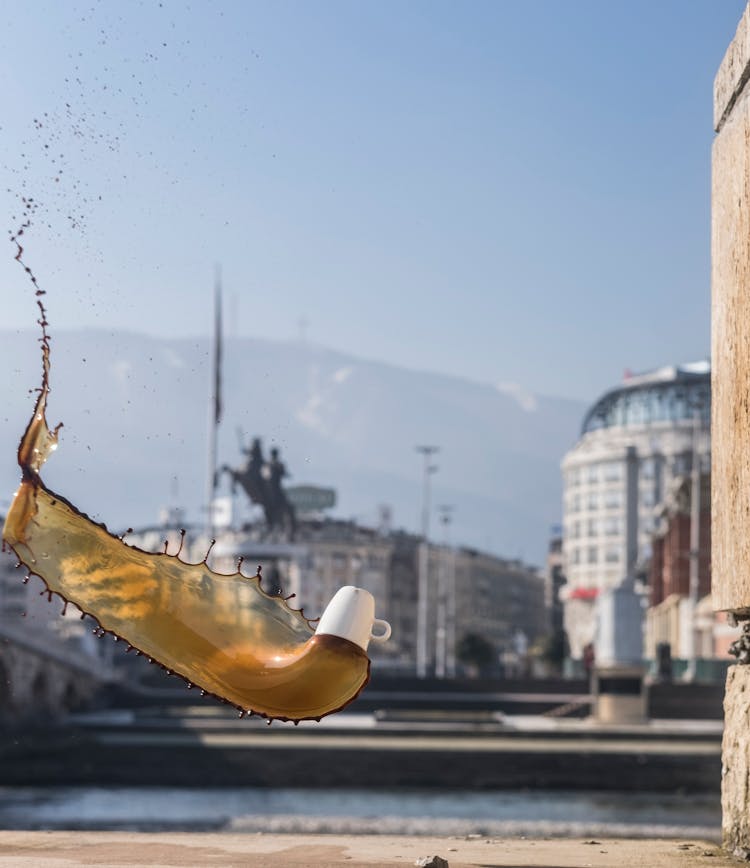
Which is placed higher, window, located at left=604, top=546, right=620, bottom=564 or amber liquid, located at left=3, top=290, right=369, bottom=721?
window, located at left=604, top=546, right=620, bottom=564

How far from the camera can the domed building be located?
167 meters

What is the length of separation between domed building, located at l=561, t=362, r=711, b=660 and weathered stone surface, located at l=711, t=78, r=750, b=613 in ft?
493

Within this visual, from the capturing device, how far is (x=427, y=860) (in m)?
7.80

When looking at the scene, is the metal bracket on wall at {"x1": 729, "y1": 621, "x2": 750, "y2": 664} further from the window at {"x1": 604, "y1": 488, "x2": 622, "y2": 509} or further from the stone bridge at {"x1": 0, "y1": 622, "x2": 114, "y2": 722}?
the window at {"x1": 604, "y1": 488, "x2": 622, "y2": 509}

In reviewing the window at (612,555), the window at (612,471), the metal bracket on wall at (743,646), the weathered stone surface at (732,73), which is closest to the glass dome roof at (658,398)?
the window at (612,471)

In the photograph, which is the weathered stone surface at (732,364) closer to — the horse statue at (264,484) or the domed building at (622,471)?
the horse statue at (264,484)

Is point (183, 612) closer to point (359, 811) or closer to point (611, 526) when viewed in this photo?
point (359, 811)

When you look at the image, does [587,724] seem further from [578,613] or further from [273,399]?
[578,613]

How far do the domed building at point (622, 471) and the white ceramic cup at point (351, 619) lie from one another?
15273 centimetres

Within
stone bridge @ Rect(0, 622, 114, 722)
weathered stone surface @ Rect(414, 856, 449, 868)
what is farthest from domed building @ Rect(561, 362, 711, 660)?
weathered stone surface @ Rect(414, 856, 449, 868)

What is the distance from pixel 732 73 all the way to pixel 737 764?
12.2 ft

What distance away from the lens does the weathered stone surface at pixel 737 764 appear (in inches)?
356

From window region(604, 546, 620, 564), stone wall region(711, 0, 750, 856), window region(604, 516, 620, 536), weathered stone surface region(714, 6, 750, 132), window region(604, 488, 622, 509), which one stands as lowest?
stone wall region(711, 0, 750, 856)

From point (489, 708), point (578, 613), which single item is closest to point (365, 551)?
point (578, 613)
